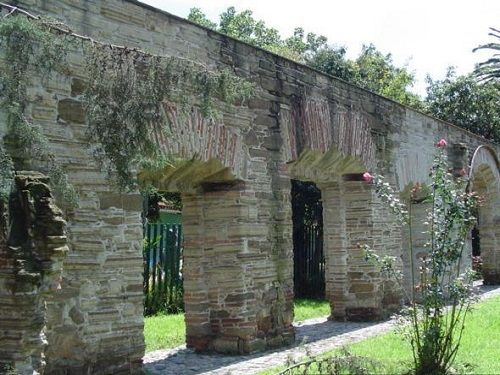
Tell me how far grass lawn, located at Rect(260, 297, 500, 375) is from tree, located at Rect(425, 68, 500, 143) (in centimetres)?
1394

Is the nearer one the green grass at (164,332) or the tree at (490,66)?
the green grass at (164,332)

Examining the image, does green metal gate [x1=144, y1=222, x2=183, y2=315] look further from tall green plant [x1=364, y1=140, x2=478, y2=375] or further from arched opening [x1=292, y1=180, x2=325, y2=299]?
tall green plant [x1=364, y1=140, x2=478, y2=375]

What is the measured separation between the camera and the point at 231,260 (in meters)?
7.52

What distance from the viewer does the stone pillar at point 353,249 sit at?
10203 mm

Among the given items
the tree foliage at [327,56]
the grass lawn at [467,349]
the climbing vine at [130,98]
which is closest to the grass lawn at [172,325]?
the grass lawn at [467,349]

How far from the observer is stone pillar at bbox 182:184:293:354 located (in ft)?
24.5

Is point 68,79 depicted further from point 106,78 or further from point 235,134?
point 235,134

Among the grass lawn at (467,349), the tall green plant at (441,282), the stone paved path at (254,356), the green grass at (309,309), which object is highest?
the tall green plant at (441,282)

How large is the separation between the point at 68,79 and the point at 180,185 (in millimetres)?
2300

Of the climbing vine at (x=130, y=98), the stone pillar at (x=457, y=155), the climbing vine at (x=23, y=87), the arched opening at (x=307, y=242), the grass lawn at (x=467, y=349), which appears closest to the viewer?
the climbing vine at (x=23, y=87)

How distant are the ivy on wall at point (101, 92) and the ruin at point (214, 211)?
25cm

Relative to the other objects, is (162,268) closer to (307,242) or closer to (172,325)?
(172,325)

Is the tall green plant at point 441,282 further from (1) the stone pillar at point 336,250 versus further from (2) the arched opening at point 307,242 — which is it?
(2) the arched opening at point 307,242

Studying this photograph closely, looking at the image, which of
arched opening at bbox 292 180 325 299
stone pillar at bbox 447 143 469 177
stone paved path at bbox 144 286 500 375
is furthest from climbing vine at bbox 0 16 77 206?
stone pillar at bbox 447 143 469 177
